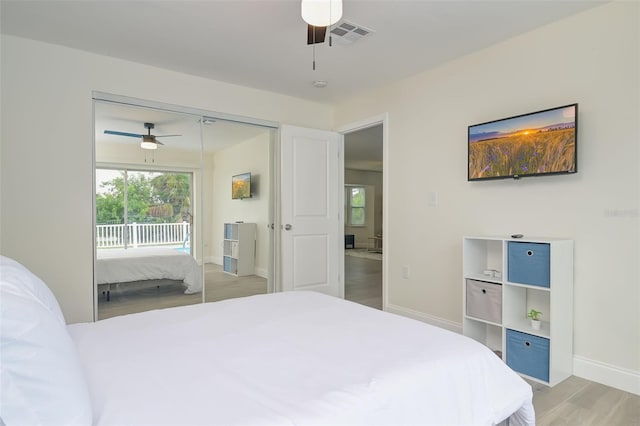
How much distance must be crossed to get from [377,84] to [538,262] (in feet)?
8.33

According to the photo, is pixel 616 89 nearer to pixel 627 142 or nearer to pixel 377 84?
pixel 627 142

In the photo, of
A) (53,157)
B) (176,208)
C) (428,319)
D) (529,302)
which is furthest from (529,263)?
(53,157)

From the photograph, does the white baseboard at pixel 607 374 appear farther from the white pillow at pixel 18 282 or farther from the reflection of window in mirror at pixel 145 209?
the reflection of window in mirror at pixel 145 209

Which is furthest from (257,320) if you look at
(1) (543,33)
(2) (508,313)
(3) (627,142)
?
(1) (543,33)

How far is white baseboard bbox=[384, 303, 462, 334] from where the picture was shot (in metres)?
3.37

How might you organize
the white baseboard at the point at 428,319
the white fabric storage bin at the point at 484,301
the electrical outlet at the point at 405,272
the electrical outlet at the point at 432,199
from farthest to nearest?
1. the electrical outlet at the point at 405,272
2. the electrical outlet at the point at 432,199
3. the white baseboard at the point at 428,319
4. the white fabric storage bin at the point at 484,301

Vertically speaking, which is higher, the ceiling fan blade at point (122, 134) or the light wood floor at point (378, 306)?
the ceiling fan blade at point (122, 134)

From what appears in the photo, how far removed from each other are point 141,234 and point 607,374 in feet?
13.3

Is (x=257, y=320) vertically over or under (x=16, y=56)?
under

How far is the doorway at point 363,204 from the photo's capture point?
7.44 metres

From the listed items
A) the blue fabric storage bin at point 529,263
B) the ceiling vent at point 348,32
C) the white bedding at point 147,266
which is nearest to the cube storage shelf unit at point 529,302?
the blue fabric storage bin at point 529,263

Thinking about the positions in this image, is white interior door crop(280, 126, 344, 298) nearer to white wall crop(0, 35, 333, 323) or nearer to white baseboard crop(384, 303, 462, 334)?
white baseboard crop(384, 303, 462, 334)

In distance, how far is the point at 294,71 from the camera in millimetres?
3656

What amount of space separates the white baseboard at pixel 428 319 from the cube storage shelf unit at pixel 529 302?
0.40 metres
